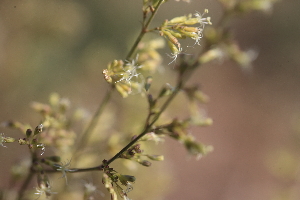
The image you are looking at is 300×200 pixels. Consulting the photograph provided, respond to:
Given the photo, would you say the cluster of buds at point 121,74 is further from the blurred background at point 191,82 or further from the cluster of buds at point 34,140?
the cluster of buds at point 34,140

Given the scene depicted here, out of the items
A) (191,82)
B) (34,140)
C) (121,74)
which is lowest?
(191,82)

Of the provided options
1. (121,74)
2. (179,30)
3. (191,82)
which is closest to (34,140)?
(121,74)

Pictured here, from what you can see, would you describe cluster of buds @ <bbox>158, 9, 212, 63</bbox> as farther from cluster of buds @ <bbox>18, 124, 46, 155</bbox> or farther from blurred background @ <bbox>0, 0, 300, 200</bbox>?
cluster of buds @ <bbox>18, 124, 46, 155</bbox>

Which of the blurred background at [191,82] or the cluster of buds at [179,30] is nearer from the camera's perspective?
the cluster of buds at [179,30]

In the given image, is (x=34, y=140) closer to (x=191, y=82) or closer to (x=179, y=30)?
(x=179, y=30)

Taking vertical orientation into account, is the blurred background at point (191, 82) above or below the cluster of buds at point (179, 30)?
below

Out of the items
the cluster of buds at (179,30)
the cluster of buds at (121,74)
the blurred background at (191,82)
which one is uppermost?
the cluster of buds at (179,30)

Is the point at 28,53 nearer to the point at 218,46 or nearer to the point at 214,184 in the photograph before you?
the point at 218,46

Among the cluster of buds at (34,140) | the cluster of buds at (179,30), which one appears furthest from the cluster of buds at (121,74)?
the cluster of buds at (34,140)

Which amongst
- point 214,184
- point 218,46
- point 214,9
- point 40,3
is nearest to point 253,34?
point 214,9
